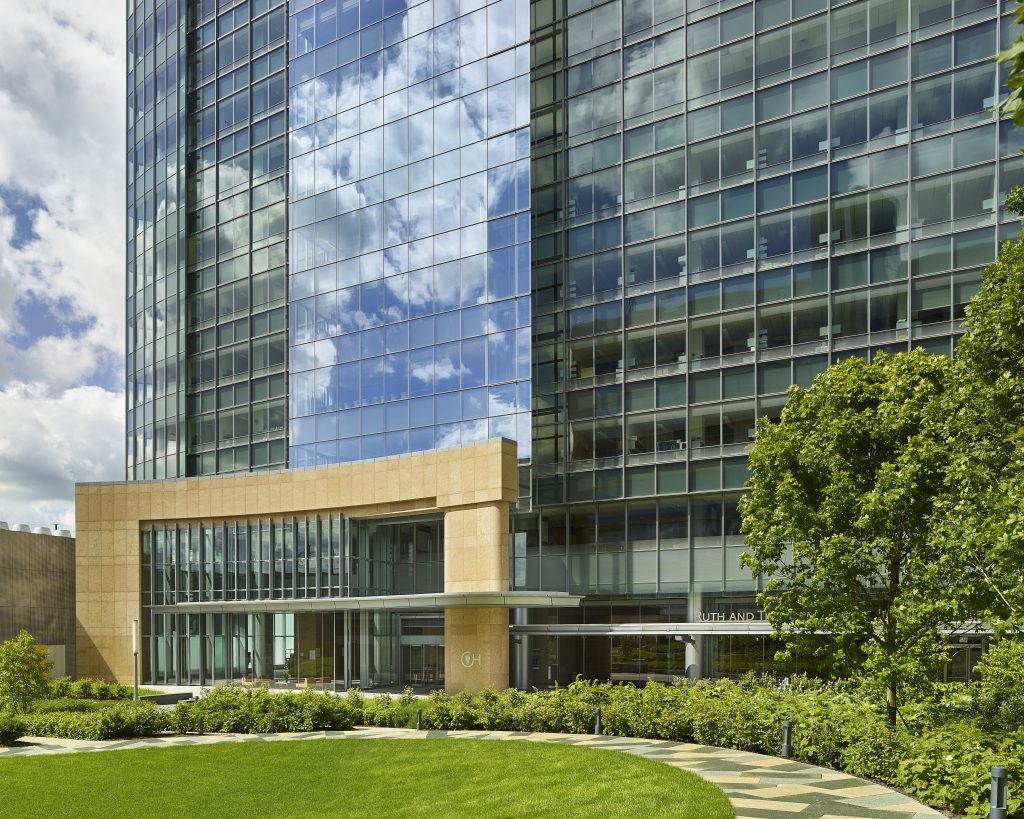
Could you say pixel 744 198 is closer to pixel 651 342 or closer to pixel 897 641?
pixel 651 342

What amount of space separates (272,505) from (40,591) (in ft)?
59.6

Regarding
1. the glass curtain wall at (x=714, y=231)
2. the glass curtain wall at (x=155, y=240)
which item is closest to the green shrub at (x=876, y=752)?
the glass curtain wall at (x=714, y=231)

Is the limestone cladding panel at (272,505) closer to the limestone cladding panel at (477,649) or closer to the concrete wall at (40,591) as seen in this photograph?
the limestone cladding panel at (477,649)

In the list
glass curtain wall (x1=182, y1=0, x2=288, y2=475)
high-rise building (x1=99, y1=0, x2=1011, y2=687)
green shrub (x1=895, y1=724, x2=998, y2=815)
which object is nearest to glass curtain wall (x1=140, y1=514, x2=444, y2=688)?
high-rise building (x1=99, y1=0, x2=1011, y2=687)

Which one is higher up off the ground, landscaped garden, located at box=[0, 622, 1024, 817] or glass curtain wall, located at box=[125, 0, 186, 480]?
glass curtain wall, located at box=[125, 0, 186, 480]

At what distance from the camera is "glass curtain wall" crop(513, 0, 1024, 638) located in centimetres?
4128

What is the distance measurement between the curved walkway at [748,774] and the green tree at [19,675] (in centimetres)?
686

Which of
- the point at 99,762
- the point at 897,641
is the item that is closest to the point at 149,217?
the point at 99,762

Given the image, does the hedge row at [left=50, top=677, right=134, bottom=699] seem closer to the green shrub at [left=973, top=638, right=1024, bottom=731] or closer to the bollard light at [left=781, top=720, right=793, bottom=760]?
the bollard light at [left=781, top=720, right=793, bottom=760]

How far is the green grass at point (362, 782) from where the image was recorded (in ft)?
58.3

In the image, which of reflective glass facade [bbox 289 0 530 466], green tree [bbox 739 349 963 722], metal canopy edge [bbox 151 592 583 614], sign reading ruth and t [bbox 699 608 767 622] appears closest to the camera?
green tree [bbox 739 349 963 722]

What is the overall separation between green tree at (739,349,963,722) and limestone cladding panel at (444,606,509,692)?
20604 mm

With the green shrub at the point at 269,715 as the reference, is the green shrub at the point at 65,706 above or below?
below

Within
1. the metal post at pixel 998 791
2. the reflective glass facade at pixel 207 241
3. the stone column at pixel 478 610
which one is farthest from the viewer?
the reflective glass facade at pixel 207 241
